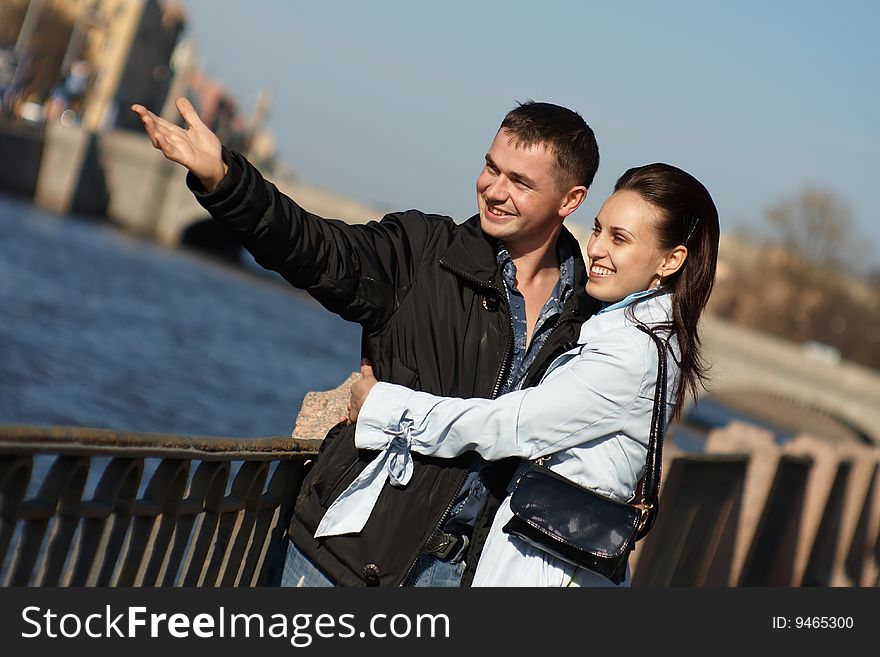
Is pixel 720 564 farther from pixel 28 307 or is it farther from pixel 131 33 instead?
pixel 131 33

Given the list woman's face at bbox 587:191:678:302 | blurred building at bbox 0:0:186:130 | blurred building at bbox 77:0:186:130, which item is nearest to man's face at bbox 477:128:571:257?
woman's face at bbox 587:191:678:302

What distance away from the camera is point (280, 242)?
112 inches

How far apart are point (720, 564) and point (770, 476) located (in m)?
0.59

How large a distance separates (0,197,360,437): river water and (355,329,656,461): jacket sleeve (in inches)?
394

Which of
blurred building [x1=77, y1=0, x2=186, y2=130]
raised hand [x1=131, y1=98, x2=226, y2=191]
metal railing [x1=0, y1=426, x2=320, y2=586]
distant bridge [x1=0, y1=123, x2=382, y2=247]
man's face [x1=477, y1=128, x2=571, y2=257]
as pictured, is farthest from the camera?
blurred building [x1=77, y1=0, x2=186, y2=130]

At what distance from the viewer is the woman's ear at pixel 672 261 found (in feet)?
10.00

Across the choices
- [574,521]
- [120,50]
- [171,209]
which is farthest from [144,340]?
[120,50]

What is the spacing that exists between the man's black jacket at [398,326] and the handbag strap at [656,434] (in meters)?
0.32

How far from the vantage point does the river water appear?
18000 millimetres

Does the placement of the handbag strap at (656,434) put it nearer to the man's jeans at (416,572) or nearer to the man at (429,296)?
the man at (429,296)

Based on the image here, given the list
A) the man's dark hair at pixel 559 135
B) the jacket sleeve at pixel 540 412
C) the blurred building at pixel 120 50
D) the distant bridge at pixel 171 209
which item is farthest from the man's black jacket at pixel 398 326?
the blurred building at pixel 120 50

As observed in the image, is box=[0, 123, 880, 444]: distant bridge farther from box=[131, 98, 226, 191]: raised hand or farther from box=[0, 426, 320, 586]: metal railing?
box=[131, 98, 226, 191]: raised hand

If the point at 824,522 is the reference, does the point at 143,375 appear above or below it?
below

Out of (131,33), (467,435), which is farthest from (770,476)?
(131,33)
